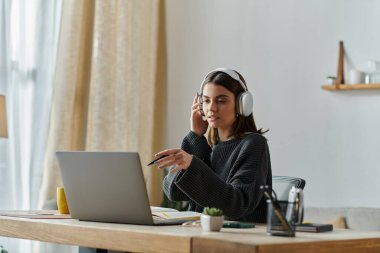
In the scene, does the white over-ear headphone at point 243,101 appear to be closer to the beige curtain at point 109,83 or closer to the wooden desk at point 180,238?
the wooden desk at point 180,238

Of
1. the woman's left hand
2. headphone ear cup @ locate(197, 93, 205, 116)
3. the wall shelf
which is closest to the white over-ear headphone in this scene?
headphone ear cup @ locate(197, 93, 205, 116)

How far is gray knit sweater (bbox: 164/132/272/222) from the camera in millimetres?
2115

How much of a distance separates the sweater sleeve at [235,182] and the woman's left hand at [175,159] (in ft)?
0.08

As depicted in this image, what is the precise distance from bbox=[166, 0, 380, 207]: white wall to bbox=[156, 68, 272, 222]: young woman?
168cm

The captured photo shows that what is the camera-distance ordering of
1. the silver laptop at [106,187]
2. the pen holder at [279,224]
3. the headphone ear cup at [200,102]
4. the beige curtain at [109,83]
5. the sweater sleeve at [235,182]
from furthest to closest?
the beige curtain at [109,83]
the headphone ear cup at [200,102]
the sweater sleeve at [235,182]
the silver laptop at [106,187]
the pen holder at [279,224]

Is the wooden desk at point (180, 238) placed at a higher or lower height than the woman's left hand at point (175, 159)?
lower

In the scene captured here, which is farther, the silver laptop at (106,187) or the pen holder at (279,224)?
the silver laptop at (106,187)

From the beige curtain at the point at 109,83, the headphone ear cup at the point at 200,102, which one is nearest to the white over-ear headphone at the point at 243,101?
the headphone ear cup at the point at 200,102

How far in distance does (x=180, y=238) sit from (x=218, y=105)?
3.02ft

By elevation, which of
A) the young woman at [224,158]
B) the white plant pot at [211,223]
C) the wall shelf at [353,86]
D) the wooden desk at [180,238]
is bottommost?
the wooden desk at [180,238]

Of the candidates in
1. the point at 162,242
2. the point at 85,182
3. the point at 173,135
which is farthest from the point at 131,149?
the point at 162,242

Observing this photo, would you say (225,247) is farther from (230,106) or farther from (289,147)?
(289,147)

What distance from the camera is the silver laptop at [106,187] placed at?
76.2 inches

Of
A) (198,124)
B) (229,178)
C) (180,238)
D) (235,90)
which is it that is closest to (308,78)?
(198,124)
